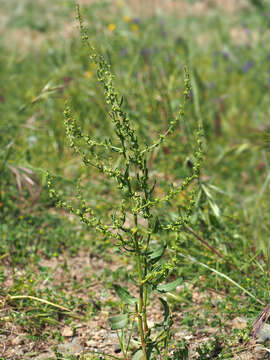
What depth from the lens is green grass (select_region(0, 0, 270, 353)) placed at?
221 centimetres

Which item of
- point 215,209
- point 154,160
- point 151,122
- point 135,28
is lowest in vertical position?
point 215,209

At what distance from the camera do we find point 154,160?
10.6ft

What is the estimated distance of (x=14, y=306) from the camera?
6.86 ft

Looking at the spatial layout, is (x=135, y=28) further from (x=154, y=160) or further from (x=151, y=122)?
(x=154, y=160)

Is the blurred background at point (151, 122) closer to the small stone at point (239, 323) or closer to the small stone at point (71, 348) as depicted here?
the small stone at point (239, 323)

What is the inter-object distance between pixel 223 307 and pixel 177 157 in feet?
4.57

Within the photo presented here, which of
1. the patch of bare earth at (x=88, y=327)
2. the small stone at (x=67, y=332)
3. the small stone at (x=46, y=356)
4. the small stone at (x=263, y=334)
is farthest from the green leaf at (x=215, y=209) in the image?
the small stone at (x=46, y=356)

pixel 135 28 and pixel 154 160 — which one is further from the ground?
pixel 135 28

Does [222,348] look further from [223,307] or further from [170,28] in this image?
[170,28]

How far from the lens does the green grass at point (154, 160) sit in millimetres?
2205

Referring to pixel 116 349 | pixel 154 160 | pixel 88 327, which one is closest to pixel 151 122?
pixel 154 160

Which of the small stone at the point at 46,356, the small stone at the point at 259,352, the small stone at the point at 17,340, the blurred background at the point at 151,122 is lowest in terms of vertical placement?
the small stone at the point at 259,352

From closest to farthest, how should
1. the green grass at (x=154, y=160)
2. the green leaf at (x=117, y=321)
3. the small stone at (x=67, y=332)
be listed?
the green leaf at (x=117, y=321) < the small stone at (x=67, y=332) < the green grass at (x=154, y=160)

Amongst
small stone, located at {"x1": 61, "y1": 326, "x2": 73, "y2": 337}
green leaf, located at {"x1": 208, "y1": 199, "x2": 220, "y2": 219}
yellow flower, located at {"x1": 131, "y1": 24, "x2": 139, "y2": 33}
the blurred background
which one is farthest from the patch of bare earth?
yellow flower, located at {"x1": 131, "y1": 24, "x2": 139, "y2": 33}
